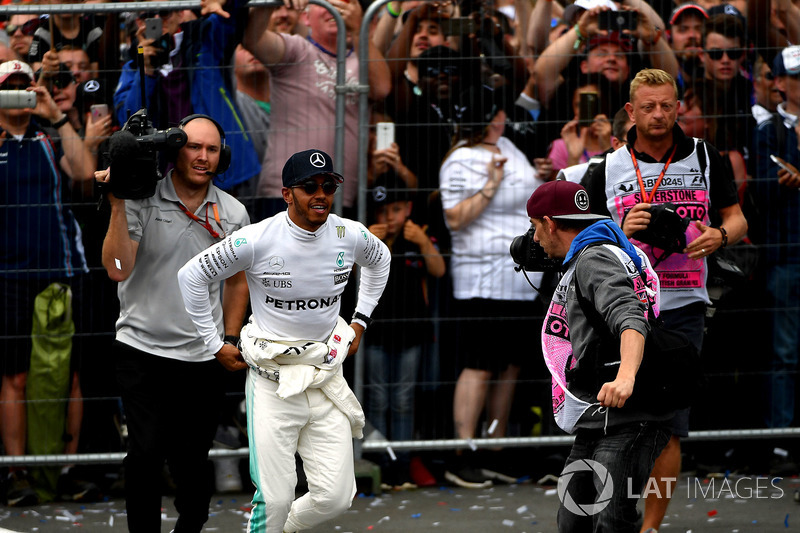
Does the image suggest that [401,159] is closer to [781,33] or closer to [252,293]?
[252,293]

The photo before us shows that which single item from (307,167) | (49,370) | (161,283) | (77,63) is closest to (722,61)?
(307,167)

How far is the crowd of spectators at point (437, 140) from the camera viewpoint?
6.99 m

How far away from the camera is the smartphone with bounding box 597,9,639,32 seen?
24.0ft

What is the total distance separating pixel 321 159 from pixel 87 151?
86.1 inches

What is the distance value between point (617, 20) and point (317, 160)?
282cm

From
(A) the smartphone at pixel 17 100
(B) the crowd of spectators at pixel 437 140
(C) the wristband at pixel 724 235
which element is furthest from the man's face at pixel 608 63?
(A) the smartphone at pixel 17 100

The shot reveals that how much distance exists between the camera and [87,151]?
22.9 ft

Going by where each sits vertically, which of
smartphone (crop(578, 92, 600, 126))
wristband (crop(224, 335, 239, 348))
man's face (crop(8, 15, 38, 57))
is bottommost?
wristband (crop(224, 335, 239, 348))

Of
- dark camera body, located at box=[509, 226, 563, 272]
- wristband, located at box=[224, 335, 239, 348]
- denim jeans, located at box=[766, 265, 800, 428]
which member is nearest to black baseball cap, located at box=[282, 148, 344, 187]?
wristband, located at box=[224, 335, 239, 348]

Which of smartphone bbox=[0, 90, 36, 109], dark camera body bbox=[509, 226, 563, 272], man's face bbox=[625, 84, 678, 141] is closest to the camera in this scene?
dark camera body bbox=[509, 226, 563, 272]

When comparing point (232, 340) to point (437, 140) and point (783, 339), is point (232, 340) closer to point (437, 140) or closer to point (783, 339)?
point (437, 140)

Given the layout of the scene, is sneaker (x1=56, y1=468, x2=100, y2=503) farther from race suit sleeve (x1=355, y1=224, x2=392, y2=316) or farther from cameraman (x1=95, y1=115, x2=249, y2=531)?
race suit sleeve (x1=355, y1=224, x2=392, y2=316)

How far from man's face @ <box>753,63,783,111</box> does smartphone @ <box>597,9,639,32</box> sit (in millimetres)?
877

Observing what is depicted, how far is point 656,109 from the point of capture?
6.07 meters
